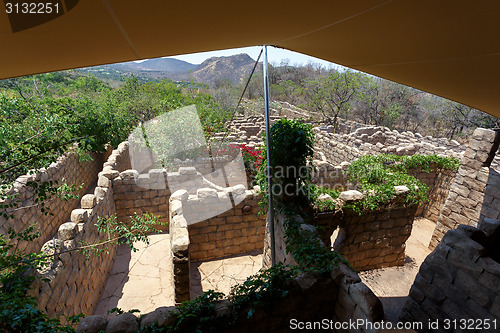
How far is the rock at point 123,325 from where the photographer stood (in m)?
2.41

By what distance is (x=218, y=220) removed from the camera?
18.6 ft

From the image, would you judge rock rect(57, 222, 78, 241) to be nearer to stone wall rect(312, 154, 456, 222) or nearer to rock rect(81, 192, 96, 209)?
rock rect(81, 192, 96, 209)

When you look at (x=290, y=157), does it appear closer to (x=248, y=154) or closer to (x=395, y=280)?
(x=395, y=280)

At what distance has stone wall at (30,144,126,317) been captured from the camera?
122 inches

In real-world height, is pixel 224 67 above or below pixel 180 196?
above

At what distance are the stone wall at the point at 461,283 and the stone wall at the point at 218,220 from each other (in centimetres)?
340

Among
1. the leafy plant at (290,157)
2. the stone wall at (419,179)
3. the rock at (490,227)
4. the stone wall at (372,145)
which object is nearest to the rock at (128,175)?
the leafy plant at (290,157)

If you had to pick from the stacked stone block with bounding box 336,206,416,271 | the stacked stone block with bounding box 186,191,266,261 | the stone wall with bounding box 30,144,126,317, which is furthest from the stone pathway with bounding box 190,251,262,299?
the stacked stone block with bounding box 336,206,416,271

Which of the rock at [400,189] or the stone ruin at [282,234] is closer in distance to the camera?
the stone ruin at [282,234]

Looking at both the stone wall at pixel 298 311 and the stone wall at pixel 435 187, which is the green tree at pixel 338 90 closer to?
the stone wall at pixel 435 187

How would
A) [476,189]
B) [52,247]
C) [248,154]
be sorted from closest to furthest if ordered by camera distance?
1. [52,247]
2. [476,189]
3. [248,154]

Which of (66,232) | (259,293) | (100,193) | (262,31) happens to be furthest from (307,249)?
(100,193)

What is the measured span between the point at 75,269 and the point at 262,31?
4.36 m

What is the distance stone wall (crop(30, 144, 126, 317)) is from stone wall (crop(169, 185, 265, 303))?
1.52 meters
